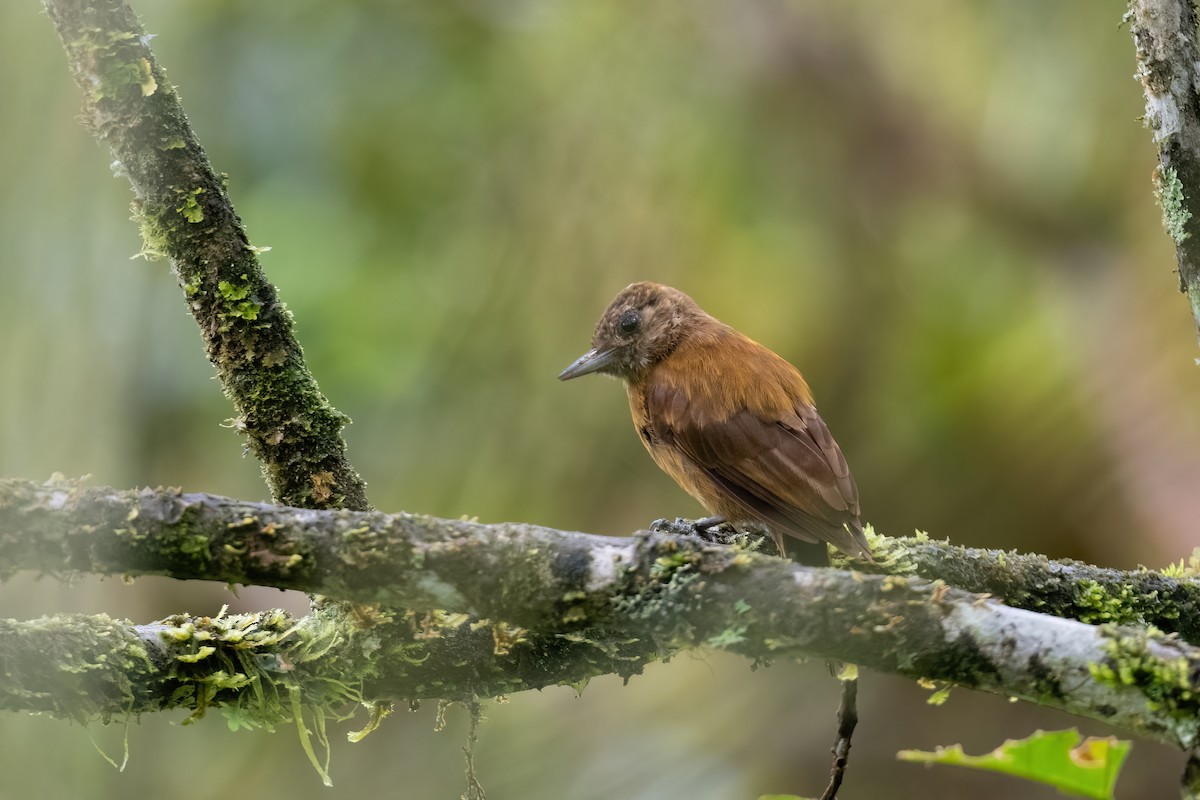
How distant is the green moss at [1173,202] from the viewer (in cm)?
→ 218

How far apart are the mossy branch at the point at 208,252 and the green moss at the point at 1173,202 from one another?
1739 mm

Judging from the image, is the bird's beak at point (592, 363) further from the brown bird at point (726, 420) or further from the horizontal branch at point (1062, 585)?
the horizontal branch at point (1062, 585)

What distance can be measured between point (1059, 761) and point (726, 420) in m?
2.02

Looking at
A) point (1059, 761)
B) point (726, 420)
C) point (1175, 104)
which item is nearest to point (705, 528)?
point (726, 420)

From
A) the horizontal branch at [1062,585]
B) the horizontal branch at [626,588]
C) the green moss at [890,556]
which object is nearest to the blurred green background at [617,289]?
the horizontal branch at [1062,585]

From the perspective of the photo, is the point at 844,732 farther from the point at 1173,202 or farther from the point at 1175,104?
the point at 1175,104

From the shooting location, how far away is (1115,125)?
170 inches

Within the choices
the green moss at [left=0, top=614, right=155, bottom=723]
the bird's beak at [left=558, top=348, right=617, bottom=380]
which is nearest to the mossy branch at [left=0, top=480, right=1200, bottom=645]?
the green moss at [left=0, top=614, right=155, bottom=723]

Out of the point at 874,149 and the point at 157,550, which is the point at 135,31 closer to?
the point at 157,550

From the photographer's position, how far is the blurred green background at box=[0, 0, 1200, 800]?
4301 millimetres

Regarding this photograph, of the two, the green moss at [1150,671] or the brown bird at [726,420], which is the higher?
the brown bird at [726,420]

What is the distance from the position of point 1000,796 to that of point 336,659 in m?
3.13

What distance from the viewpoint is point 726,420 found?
3.04m

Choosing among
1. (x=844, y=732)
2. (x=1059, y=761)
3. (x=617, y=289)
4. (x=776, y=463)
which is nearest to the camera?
(x=1059, y=761)
